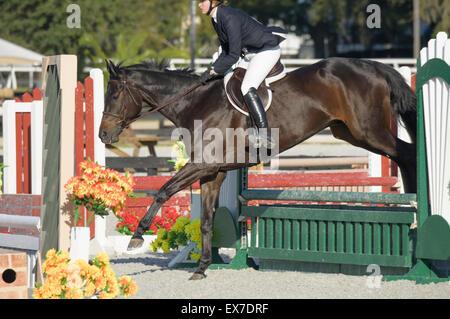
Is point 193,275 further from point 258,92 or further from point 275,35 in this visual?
point 275,35

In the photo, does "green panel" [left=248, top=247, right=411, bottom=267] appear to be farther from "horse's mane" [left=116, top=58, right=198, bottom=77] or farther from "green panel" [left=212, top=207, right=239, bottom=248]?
"horse's mane" [left=116, top=58, right=198, bottom=77]

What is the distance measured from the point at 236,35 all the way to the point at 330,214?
56.6 inches

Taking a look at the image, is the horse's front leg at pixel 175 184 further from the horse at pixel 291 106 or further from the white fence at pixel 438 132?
the white fence at pixel 438 132

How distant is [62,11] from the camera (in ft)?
95.1

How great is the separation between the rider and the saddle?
0.08 meters

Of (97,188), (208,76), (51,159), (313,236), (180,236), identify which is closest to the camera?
(97,188)

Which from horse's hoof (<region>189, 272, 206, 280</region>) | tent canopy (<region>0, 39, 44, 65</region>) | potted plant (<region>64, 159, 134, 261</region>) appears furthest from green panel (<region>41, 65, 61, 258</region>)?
tent canopy (<region>0, 39, 44, 65</region>)

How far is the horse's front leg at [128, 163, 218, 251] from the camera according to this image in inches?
213

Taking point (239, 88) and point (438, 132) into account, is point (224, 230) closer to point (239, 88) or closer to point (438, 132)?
point (239, 88)

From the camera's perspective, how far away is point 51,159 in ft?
18.4

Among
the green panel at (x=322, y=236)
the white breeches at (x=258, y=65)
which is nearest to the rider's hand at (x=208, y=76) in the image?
the white breeches at (x=258, y=65)

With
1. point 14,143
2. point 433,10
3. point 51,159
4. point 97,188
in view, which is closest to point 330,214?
point 97,188

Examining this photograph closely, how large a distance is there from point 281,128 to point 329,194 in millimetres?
632
